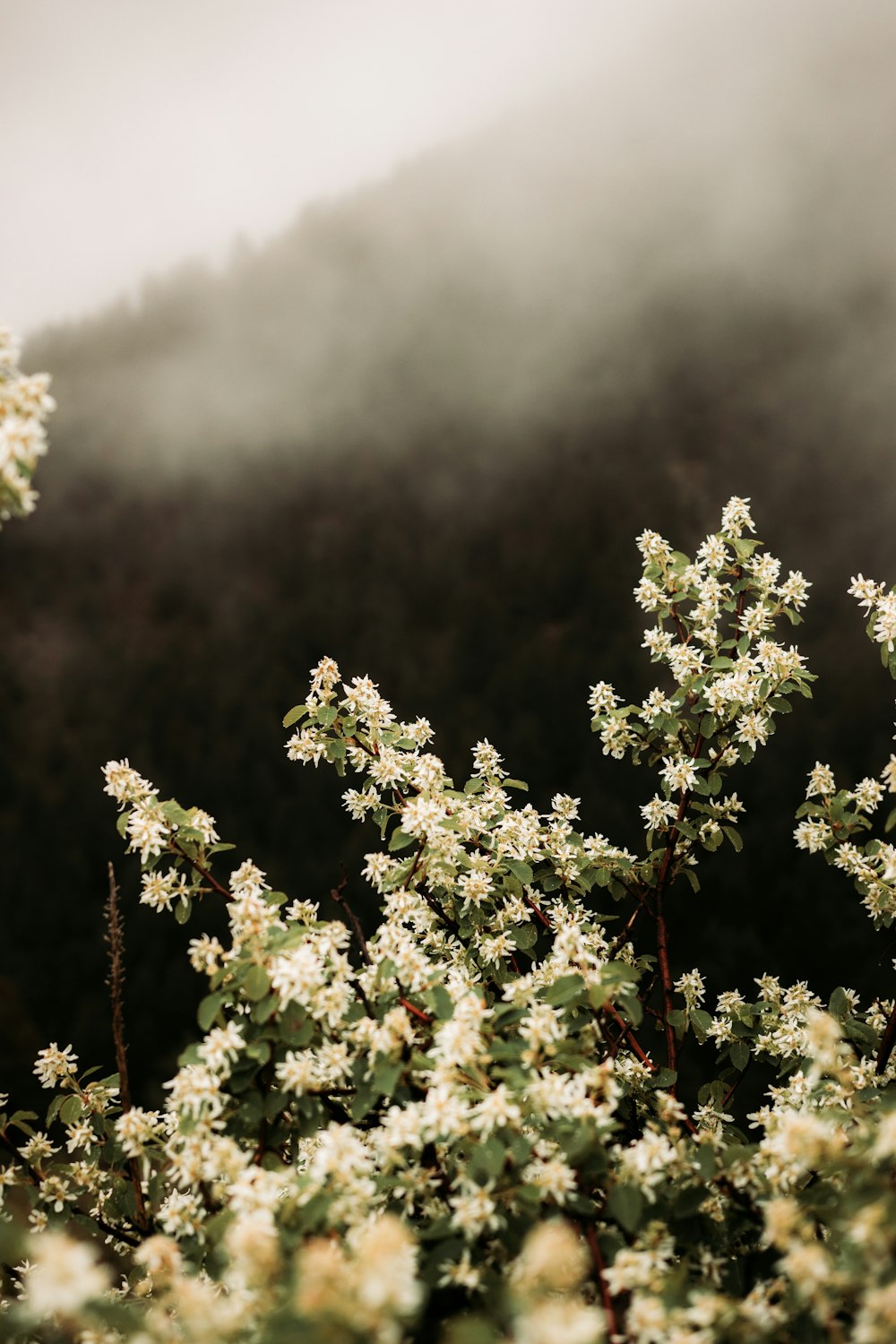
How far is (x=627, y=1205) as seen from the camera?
4.09 ft

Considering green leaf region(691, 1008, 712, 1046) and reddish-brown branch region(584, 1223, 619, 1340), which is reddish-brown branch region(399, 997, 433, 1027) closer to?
reddish-brown branch region(584, 1223, 619, 1340)

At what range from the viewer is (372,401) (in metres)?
4.88

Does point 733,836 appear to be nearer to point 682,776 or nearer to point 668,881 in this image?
point 668,881

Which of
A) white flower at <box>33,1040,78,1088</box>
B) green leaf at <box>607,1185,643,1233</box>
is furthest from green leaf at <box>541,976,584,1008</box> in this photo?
white flower at <box>33,1040,78,1088</box>

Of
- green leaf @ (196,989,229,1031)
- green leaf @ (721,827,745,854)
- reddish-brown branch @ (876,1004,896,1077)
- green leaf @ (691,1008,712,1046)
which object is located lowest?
green leaf @ (196,989,229,1031)

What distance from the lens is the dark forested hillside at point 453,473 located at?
430 centimetres

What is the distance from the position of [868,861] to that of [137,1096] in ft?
10.8

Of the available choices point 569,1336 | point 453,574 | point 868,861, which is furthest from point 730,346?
point 569,1336

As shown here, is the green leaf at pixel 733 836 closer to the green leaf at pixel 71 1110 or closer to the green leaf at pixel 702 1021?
the green leaf at pixel 702 1021

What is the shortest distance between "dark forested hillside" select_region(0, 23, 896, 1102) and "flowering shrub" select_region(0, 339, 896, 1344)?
2090 millimetres

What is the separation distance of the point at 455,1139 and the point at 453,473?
12.8ft

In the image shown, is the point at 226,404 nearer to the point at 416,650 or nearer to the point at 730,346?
the point at 416,650

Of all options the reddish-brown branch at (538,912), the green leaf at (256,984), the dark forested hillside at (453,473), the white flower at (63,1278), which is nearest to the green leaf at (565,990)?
the green leaf at (256,984)

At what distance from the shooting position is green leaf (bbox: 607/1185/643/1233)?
1229 mm
